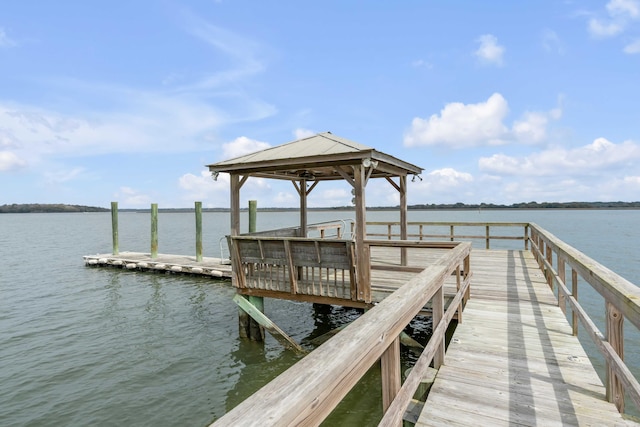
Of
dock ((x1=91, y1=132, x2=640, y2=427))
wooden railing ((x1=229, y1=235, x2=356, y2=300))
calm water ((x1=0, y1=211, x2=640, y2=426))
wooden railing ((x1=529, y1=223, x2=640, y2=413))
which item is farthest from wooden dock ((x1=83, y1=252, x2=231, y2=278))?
wooden railing ((x1=529, y1=223, x2=640, y2=413))

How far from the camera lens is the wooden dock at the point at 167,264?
16156 mm

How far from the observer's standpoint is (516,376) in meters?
3.46

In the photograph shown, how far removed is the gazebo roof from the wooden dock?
841cm

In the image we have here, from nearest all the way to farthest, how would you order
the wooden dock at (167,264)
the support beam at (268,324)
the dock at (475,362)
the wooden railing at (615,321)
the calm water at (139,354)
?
the dock at (475,362)
the wooden railing at (615,321)
the calm water at (139,354)
the support beam at (268,324)
the wooden dock at (167,264)

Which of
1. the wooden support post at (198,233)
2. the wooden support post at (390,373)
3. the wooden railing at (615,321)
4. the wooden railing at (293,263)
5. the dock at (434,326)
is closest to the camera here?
the dock at (434,326)

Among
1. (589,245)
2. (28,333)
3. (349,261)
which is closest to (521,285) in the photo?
(349,261)

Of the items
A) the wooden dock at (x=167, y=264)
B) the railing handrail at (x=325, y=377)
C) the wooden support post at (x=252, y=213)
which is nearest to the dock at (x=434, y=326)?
the railing handrail at (x=325, y=377)

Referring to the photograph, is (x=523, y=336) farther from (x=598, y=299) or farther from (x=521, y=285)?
(x=598, y=299)

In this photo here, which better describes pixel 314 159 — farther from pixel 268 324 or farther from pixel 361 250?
pixel 268 324

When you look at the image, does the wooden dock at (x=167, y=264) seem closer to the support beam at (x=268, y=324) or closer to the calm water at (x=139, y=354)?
the calm water at (x=139, y=354)

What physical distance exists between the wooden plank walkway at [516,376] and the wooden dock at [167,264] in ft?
40.8

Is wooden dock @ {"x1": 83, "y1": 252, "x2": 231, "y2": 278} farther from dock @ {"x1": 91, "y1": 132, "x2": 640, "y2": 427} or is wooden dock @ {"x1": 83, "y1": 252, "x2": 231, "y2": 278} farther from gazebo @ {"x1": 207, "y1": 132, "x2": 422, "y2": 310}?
gazebo @ {"x1": 207, "y1": 132, "x2": 422, "y2": 310}

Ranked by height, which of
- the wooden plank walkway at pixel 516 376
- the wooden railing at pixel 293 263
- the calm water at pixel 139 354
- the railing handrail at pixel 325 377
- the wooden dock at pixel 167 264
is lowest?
the calm water at pixel 139 354

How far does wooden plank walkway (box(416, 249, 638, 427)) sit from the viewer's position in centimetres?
282
